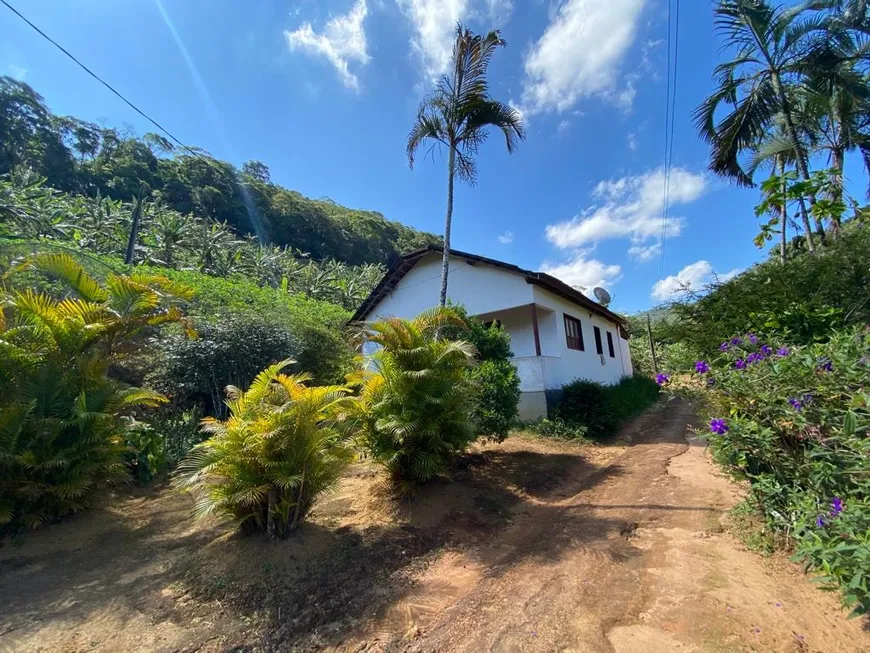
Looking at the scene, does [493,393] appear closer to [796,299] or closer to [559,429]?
[559,429]

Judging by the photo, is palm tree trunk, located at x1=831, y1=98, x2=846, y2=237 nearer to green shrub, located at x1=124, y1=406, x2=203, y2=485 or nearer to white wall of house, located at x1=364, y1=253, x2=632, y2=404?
white wall of house, located at x1=364, y1=253, x2=632, y2=404

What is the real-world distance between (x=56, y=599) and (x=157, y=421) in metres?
4.83

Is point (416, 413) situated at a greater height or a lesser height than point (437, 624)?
greater

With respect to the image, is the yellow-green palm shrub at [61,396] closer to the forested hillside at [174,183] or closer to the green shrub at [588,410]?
the green shrub at [588,410]

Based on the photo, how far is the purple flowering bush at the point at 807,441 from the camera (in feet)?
7.18

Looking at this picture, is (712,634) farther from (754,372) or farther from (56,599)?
(56,599)

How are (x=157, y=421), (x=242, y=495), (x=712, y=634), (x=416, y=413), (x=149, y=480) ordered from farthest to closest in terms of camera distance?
(x=157, y=421)
(x=149, y=480)
(x=416, y=413)
(x=242, y=495)
(x=712, y=634)

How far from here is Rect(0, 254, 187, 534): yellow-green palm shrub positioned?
454 cm

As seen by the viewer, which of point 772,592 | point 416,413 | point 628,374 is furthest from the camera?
point 628,374

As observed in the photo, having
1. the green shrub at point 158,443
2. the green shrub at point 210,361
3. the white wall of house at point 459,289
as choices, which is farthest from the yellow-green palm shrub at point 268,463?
the white wall of house at point 459,289

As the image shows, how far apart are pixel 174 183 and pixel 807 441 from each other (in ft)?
177

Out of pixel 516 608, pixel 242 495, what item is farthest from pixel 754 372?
pixel 242 495

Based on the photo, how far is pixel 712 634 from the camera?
99.9 inches

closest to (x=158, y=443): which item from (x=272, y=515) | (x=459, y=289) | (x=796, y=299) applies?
(x=272, y=515)
